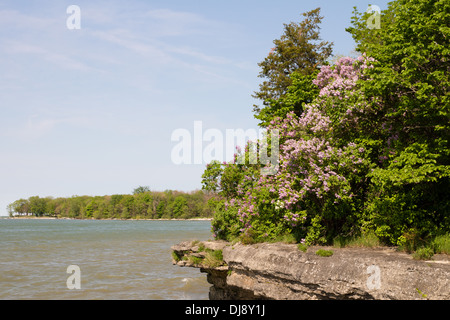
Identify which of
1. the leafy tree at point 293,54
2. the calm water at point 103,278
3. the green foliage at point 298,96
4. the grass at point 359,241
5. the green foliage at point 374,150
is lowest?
the calm water at point 103,278

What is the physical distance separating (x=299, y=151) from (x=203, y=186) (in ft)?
28.1

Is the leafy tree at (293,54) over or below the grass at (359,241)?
over

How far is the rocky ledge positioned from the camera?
1005cm

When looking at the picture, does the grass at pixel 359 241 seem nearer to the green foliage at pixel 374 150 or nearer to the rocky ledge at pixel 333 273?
the green foliage at pixel 374 150

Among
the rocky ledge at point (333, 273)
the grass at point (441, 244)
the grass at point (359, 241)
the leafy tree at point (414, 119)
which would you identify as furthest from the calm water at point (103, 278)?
the grass at point (441, 244)

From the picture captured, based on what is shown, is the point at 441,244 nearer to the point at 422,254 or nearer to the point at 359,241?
the point at 422,254

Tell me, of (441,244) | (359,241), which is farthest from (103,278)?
(441,244)

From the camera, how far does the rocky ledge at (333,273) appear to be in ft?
33.0

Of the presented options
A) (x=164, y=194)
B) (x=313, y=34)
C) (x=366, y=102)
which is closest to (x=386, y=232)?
(x=366, y=102)

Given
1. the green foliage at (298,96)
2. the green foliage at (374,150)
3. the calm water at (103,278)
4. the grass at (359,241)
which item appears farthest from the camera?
the calm water at (103,278)

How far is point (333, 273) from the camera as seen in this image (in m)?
11.8

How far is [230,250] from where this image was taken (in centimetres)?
1677

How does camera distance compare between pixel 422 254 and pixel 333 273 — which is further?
pixel 333 273
